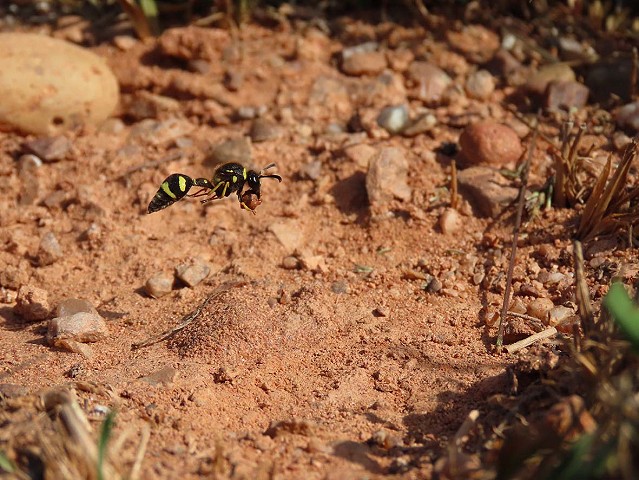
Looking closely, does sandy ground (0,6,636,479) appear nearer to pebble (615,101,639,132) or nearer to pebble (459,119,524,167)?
pebble (459,119,524,167)

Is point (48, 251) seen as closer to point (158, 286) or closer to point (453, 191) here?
point (158, 286)

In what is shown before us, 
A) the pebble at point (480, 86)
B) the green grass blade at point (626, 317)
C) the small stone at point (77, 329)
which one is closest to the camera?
the green grass blade at point (626, 317)

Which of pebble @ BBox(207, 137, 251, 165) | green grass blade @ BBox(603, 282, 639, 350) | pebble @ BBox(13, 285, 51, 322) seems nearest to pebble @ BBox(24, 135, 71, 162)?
pebble @ BBox(207, 137, 251, 165)

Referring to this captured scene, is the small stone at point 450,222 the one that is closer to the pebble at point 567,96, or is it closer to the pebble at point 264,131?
the pebble at point 567,96

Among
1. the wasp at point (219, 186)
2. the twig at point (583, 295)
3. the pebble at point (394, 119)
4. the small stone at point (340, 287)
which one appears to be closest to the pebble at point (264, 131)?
the pebble at point (394, 119)

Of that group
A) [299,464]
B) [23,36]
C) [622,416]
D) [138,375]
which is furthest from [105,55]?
[622,416]

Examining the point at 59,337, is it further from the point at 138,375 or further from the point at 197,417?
the point at 197,417
